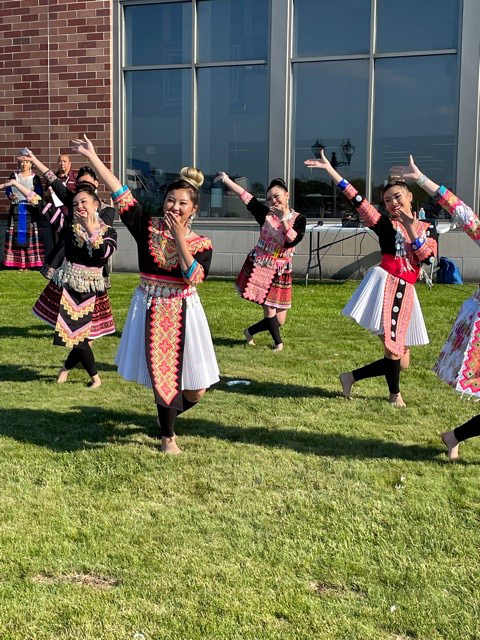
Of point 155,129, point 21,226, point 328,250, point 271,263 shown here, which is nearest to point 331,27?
point 155,129

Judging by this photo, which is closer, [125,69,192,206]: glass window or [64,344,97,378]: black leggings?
[64,344,97,378]: black leggings

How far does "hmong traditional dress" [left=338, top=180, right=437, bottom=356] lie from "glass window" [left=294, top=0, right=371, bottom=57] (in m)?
9.01

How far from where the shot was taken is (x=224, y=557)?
3.14m

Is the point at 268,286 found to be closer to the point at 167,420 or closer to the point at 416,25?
the point at 167,420

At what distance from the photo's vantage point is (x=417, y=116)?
13258mm

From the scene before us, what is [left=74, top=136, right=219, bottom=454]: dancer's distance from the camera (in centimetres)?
436

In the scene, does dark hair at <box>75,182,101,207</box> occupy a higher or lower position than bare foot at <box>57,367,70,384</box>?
higher

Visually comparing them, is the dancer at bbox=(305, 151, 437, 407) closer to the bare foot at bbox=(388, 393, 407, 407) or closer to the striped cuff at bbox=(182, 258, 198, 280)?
the bare foot at bbox=(388, 393, 407, 407)

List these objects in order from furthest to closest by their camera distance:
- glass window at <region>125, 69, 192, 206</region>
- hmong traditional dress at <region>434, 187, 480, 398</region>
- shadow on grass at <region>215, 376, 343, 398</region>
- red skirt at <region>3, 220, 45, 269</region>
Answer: glass window at <region>125, 69, 192, 206</region>, red skirt at <region>3, 220, 45, 269</region>, shadow on grass at <region>215, 376, 343, 398</region>, hmong traditional dress at <region>434, 187, 480, 398</region>

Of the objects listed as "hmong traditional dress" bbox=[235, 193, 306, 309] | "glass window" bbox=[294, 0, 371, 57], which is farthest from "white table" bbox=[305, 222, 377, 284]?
"hmong traditional dress" bbox=[235, 193, 306, 309]

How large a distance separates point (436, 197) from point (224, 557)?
2.42 meters

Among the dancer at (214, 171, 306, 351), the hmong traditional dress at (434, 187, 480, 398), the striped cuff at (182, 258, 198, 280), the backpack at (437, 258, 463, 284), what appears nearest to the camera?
the hmong traditional dress at (434, 187, 480, 398)

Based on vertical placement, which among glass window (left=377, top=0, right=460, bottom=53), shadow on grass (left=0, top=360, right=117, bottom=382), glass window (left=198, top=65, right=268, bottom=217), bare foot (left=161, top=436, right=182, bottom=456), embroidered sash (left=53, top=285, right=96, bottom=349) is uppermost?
glass window (left=377, top=0, right=460, bottom=53)

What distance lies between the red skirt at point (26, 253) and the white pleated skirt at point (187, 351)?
10.5 meters
